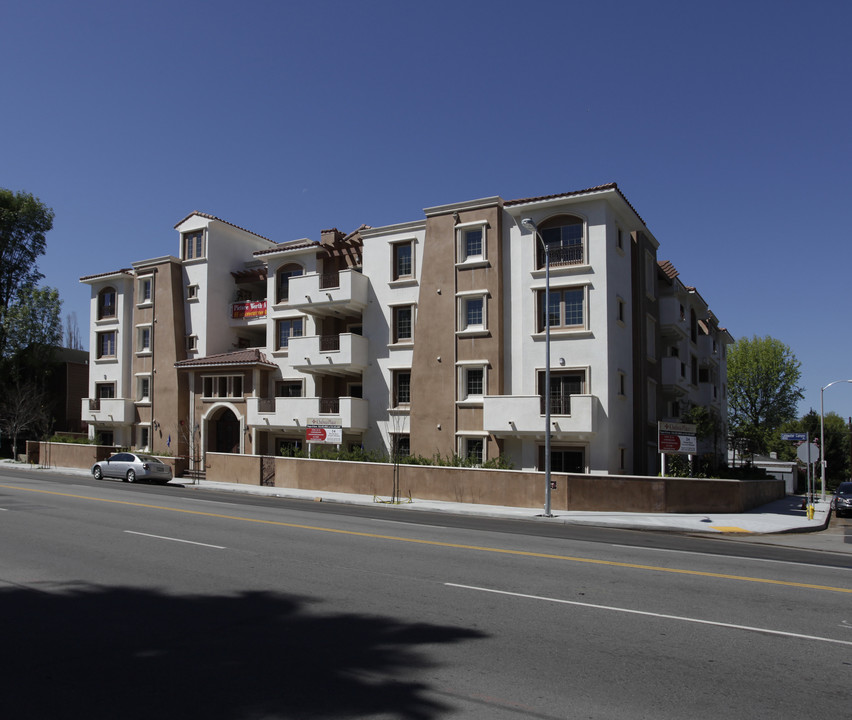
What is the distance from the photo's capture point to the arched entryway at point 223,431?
3938 cm

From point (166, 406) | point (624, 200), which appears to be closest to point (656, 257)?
point (624, 200)

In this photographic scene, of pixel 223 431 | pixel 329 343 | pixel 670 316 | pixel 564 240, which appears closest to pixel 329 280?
pixel 329 343

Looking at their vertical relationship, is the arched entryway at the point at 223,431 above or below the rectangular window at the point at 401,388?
below

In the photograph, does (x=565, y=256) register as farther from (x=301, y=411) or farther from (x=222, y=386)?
(x=222, y=386)

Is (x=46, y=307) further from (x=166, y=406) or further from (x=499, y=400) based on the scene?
(x=499, y=400)

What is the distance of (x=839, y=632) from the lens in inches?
314

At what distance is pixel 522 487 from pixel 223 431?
859 inches

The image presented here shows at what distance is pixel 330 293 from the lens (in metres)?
34.0

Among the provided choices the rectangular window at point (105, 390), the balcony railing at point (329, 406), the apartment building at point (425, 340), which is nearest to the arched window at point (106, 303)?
the apartment building at point (425, 340)

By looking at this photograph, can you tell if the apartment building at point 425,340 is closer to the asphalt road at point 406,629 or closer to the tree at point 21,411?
the tree at point 21,411

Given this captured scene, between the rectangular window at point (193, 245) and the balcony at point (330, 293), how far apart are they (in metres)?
Result: 8.56

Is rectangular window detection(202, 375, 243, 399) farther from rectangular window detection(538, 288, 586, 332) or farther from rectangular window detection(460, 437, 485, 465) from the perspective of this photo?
rectangular window detection(538, 288, 586, 332)

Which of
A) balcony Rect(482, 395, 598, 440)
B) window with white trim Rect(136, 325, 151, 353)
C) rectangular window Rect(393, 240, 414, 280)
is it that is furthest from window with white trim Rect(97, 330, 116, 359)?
balcony Rect(482, 395, 598, 440)

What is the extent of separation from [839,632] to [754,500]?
890 inches
